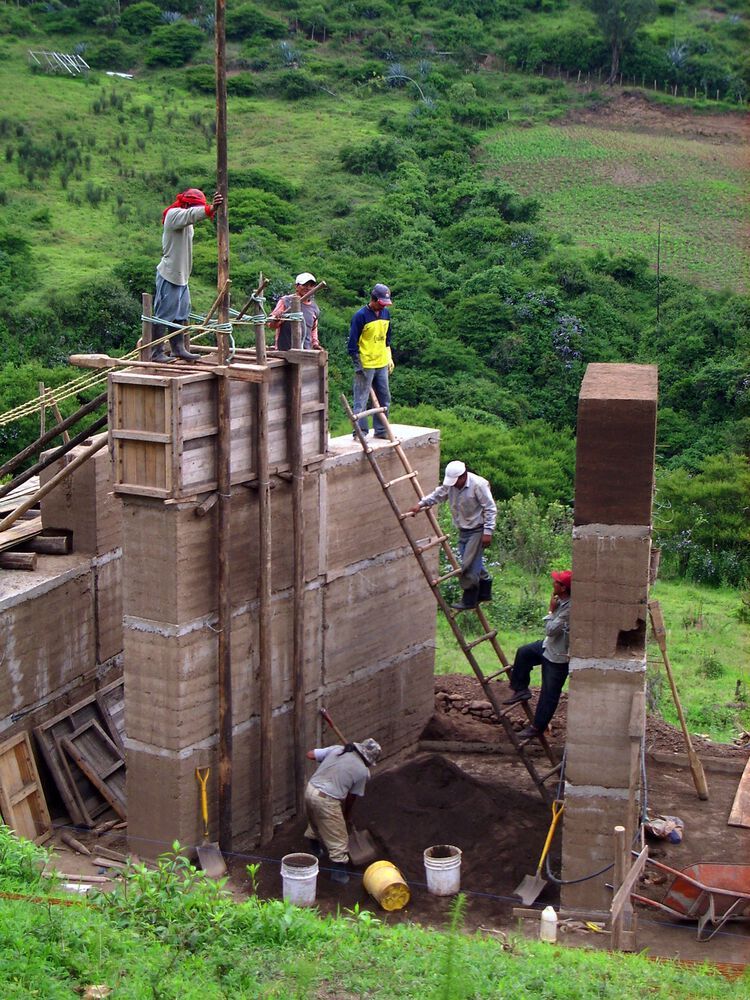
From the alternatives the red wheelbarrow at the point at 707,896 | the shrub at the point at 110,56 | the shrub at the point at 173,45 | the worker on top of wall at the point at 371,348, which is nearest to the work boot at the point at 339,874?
the red wheelbarrow at the point at 707,896

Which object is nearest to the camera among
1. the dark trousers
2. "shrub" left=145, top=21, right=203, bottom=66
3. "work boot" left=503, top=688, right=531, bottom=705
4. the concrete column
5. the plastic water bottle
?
the plastic water bottle

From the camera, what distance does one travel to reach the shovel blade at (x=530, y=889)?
1209 cm

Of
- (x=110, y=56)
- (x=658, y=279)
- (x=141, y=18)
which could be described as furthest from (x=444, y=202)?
(x=141, y=18)

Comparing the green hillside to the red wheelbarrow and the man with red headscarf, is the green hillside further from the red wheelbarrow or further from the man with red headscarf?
the man with red headscarf

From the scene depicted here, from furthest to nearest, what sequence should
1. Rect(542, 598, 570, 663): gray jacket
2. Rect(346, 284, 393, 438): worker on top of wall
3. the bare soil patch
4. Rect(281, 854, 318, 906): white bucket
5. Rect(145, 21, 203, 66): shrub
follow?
Rect(145, 21, 203, 66): shrub
the bare soil patch
Rect(346, 284, 393, 438): worker on top of wall
Rect(542, 598, 570, 663): gray jacket
Rect(281, 854, 318, 906): white bucket

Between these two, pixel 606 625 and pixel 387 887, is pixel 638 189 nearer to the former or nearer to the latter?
pixel 606 625

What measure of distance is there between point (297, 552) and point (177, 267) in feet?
9.82

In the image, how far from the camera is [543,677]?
13477 millimetres

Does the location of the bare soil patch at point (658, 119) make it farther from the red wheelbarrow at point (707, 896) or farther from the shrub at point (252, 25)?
the red wheelbarrow at point (707, 896)

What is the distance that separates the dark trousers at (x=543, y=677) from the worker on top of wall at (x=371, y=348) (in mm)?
3093

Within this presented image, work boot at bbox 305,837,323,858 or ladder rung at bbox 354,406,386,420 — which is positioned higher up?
ladder rung at bbox 354,406,386,420

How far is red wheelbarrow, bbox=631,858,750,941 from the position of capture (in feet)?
36.1

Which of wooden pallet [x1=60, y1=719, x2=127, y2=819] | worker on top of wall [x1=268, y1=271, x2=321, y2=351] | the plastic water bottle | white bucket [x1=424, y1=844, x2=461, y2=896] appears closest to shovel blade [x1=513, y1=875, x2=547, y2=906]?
white bucket [x1=424, y1=844, x2=461, y2=896]

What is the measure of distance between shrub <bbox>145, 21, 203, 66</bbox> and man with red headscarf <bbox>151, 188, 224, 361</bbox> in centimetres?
3730
